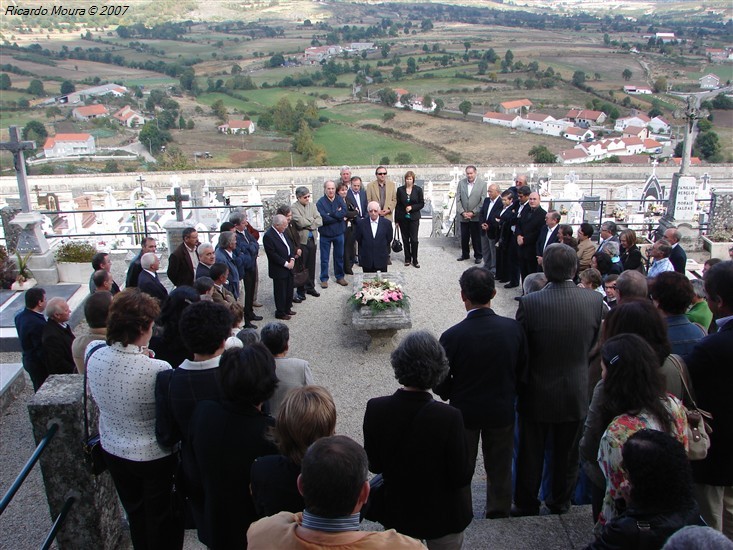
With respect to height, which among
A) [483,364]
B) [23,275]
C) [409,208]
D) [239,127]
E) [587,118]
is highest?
[483,364]

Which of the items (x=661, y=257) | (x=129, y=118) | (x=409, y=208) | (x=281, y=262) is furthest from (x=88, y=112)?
(x=661, y=257)

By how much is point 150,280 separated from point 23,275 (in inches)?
168

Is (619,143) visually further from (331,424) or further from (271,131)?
(331,424)

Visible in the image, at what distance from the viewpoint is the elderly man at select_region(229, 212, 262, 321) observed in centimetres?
816

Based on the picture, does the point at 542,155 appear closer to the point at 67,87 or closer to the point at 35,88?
the point at 67,87

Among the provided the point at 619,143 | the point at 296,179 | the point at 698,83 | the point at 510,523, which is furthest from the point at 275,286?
the point at 698,83

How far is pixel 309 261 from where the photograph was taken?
9.52 meters

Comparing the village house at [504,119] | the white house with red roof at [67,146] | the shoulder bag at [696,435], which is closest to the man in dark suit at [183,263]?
the shoulder bag at [696,435]

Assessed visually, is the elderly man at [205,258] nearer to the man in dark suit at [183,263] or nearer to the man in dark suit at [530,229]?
the man in dark suit at [183,263]

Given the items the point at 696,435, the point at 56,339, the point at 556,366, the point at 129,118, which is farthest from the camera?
the point at 129,118

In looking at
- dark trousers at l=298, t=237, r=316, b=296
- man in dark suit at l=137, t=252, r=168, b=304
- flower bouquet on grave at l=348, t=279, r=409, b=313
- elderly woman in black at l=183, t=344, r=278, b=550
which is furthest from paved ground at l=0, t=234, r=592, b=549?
man in dark suit at l=137, t=252, r=168, b=304

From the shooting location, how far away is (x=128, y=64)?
5965 inches

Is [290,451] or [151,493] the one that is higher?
[290,451]

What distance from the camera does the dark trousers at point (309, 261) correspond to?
9.36 m
